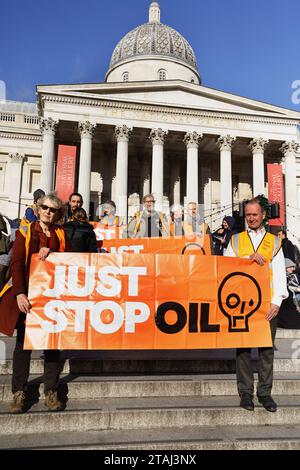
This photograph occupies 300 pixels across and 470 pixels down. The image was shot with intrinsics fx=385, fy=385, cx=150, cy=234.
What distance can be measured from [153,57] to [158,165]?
1663 cm

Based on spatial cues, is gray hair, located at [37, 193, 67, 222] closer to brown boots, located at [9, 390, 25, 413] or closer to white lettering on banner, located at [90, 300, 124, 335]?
white lettering on banner, located at [90, 300, 124, 335]

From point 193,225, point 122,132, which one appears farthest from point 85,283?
point 122,132

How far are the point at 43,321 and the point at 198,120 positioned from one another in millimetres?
26906

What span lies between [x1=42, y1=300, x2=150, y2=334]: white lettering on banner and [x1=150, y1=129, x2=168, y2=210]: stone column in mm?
21081

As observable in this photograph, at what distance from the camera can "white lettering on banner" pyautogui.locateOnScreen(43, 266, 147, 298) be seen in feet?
14.6

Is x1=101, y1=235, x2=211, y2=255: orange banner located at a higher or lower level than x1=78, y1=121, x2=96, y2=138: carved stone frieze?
lower

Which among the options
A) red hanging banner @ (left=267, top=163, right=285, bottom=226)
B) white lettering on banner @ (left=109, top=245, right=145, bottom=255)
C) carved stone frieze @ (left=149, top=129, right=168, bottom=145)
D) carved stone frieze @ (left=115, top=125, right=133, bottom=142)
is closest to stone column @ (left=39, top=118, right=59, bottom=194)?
carved stone frieze @ (left=115, top=125, right=133, bottom=142)

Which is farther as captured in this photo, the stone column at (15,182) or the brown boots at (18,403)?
the stone column at (15,182)

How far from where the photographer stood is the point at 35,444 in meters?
3.50

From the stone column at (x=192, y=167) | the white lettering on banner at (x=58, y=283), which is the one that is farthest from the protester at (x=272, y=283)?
the stone column at (x=192, y=167)

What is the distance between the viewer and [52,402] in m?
3.97

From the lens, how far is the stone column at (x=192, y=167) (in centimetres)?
2739

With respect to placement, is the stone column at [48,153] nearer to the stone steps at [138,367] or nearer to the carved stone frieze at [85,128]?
the carved stone frieze at [85,128]
